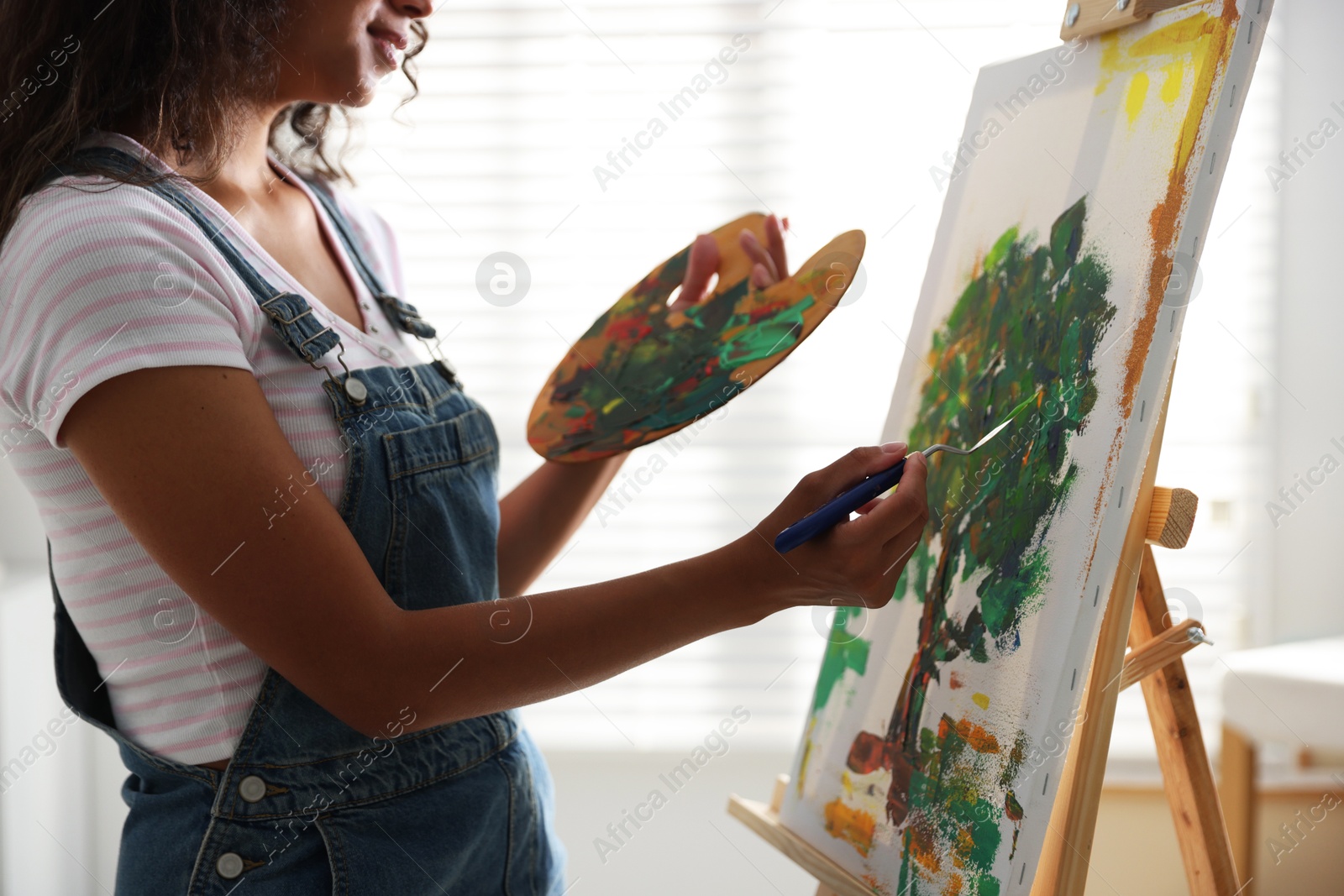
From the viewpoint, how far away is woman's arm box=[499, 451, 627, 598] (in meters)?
1.06

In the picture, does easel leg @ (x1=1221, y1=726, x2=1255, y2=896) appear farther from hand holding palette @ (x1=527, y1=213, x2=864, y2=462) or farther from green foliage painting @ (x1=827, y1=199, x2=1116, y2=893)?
hand holding palette @ (x1=527, y1=213, x2=864, y2=462)

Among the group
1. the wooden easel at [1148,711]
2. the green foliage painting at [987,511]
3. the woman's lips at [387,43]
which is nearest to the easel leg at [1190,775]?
the wooden easel at [1148,711]

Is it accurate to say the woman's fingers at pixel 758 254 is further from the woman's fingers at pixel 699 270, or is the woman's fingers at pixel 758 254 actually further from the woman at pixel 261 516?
the woman at pixel 261 516

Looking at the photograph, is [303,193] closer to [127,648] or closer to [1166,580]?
[127,648]

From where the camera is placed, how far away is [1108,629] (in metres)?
0.69

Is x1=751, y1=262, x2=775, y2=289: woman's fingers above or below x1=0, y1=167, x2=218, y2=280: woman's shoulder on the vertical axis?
above

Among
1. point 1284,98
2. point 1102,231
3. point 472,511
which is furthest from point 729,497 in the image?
point 1284,98

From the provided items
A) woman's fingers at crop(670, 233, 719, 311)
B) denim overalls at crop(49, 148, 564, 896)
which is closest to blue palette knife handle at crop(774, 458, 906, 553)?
denim overalls at crop(49, 148, 564, 896)

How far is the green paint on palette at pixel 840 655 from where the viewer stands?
0.97 metres

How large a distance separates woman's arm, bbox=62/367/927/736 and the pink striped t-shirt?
0.09 ft

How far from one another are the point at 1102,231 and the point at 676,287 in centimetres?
45

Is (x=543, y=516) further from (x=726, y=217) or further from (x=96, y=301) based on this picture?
(x=726, y=217)

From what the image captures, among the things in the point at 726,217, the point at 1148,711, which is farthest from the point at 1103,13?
the point at 726,217

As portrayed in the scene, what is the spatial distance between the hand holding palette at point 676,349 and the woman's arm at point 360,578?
0.59ft
